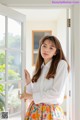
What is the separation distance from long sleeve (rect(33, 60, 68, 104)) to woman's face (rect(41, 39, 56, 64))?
0.51 feet

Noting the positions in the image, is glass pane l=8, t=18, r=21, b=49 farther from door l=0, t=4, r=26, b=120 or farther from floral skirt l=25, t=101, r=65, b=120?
floral skirt l=25, t=101, r=65, b=120

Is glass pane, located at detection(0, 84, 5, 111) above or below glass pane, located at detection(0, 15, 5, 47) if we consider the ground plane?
below

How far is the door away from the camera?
86.4 inches

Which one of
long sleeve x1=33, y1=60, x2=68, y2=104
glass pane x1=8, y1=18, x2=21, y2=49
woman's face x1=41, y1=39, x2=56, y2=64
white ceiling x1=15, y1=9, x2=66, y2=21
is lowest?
long sleeve x1=33, y1=60, x2=68, y2=104

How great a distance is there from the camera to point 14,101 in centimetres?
232

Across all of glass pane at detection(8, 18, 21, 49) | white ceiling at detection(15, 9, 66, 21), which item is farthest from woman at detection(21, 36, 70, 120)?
white ceiling at detection(15, 9, 66, 21)

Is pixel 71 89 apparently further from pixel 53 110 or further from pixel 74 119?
pixel 53 110

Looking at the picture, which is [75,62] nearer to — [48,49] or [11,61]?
[48,49]

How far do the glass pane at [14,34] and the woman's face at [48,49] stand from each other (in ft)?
1.29

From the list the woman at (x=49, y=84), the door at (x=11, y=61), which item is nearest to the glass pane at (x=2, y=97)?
the door at (x=11, y=61)

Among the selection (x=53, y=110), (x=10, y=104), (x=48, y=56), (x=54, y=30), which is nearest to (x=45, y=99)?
(x=53, y=110)

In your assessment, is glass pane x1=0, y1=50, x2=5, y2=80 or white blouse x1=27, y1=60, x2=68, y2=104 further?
glass pane x1=0, y1=50, x2=5, y2=80

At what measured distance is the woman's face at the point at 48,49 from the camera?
202 cm

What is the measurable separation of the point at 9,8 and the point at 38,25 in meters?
3.55
